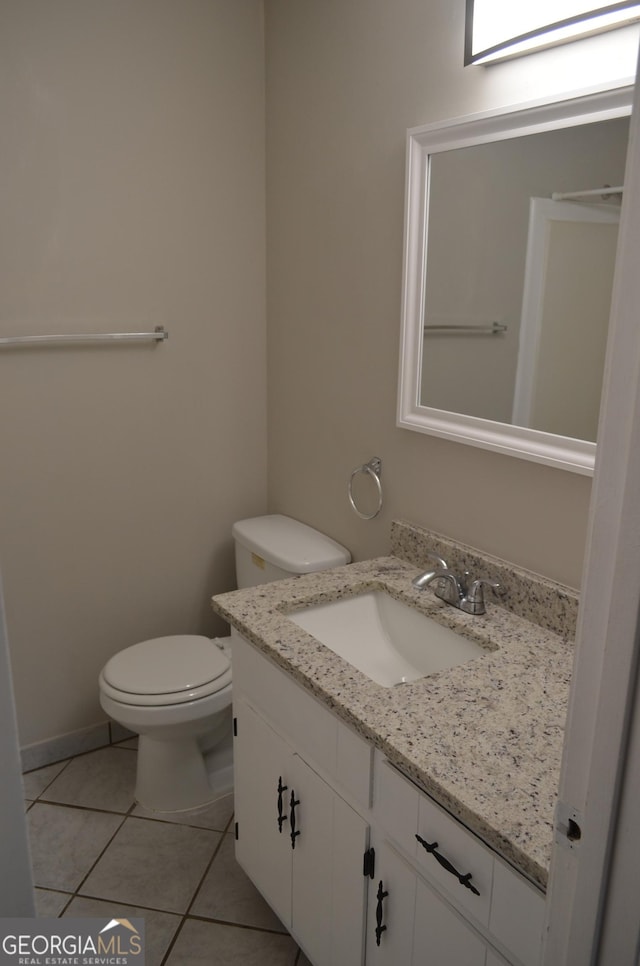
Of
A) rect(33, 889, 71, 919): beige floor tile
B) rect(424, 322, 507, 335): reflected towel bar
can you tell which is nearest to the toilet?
rect(33, 889, 71, 919): beige floor tile

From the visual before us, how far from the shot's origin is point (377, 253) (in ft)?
6.40

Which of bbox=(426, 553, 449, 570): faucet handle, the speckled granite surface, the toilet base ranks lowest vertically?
the toilet base

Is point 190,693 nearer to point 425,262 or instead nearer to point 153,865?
point 153,865

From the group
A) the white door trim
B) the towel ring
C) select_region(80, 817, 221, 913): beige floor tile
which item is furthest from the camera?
the towel ring

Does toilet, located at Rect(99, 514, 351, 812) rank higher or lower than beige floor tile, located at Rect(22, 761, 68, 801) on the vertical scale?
higher

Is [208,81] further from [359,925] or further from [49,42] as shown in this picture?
[359,925]

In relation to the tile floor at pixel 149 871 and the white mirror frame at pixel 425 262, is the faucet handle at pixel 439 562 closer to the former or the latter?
the white mirror frame at pixel 425 262

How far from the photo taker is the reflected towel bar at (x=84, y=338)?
209 cm

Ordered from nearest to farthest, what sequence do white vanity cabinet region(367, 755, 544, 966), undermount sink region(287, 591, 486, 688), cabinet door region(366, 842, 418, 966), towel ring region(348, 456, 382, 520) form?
white vanity cabinet region(367, 755, 544, 966) < cabinet door region(366, 842, 418, 966) < undermount sink region(287, 591, 486, 688) < towel ring region(348, 456, 382, 520)

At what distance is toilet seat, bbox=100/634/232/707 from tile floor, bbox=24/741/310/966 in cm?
41

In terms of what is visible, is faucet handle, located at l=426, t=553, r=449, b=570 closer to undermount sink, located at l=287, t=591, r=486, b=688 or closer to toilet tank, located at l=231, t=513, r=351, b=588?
undermount sink, located at l=287, t=591, r=486, b=688

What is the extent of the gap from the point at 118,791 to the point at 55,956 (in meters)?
1.27

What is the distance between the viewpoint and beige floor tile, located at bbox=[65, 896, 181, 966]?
5.95 ft

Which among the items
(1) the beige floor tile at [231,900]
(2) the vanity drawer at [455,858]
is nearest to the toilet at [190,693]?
(1) the beige floor tile at [231,900]
